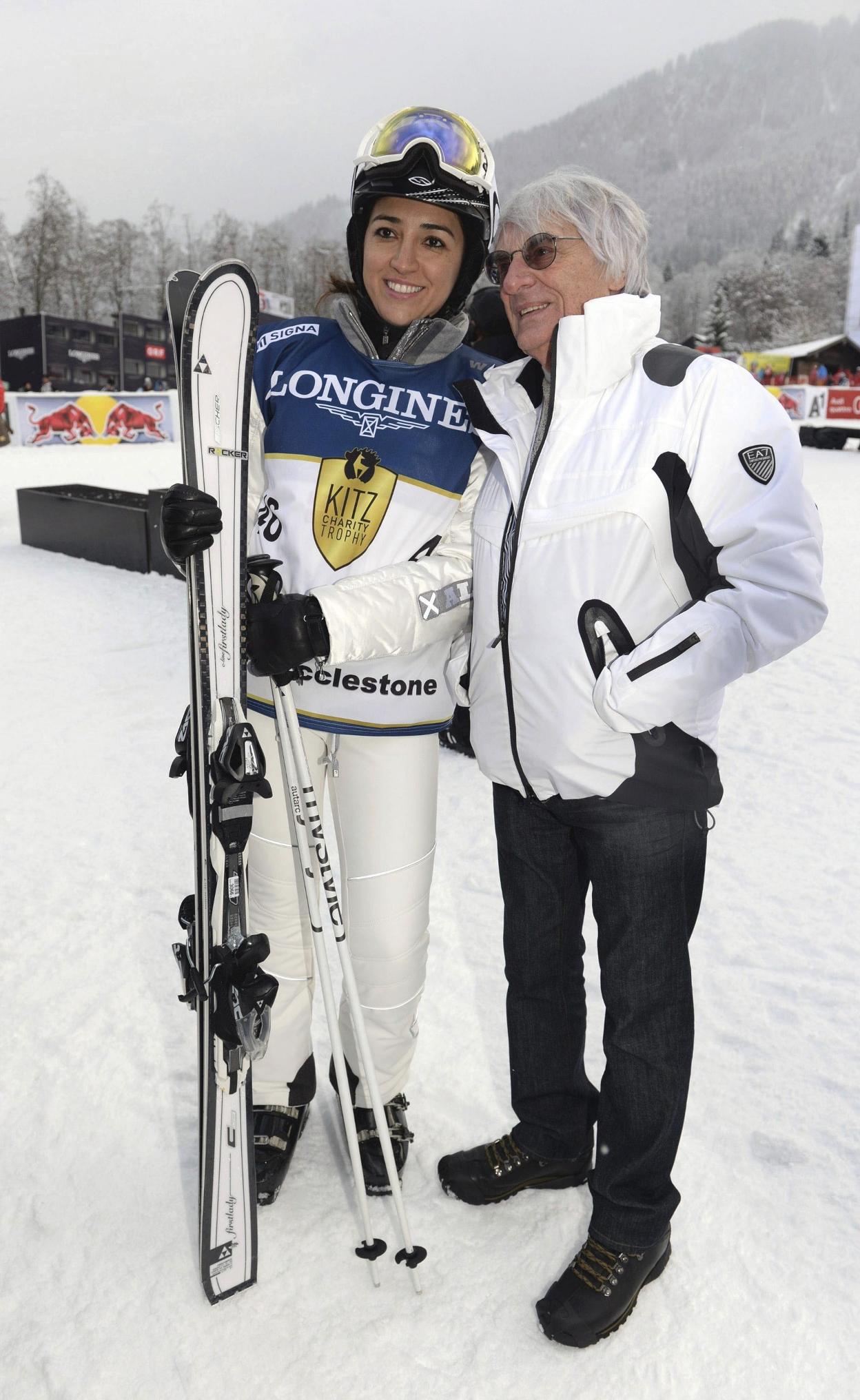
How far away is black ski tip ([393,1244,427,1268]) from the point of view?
180 centimetres

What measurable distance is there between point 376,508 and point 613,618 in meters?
0.56

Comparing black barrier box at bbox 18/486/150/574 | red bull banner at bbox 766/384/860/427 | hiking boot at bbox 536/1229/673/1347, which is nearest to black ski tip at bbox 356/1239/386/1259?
hiking boot at bbox 536/1229/673/1347

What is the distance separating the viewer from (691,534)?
1480mm

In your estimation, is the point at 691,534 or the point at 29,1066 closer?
the point at 691,534

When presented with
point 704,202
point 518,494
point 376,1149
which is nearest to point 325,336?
point 518,494

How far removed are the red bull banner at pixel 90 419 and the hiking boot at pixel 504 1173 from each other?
2007cm

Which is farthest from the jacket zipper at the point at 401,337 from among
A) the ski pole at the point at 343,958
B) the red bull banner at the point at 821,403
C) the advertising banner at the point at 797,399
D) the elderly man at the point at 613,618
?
the advertising banner at the point at 797,399

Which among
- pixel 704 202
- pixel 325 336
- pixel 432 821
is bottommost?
pixel 432 821

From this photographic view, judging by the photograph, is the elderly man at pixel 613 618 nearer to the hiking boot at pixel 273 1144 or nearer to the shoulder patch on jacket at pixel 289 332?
the shoulder patch on jacket at pixel 289 332

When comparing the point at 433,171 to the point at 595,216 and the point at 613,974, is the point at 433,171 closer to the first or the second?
the point at 595,216

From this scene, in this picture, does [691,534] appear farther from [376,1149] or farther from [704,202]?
[704,202]

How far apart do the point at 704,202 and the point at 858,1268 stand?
630ft

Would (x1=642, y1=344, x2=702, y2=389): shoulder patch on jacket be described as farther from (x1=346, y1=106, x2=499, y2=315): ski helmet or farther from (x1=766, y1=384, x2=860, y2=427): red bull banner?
(x1=766, y1=384, x2=860, y2=427): red bull banner

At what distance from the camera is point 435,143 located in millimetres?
1793
